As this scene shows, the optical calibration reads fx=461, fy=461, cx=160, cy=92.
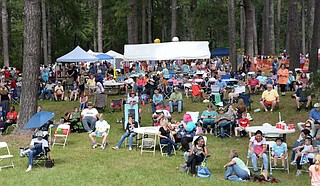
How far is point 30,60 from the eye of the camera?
1392 cm

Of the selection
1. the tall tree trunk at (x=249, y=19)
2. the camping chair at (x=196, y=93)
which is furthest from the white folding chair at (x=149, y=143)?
the tall tree trunk at (x=249, y=19)

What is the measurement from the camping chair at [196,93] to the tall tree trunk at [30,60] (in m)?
6.64

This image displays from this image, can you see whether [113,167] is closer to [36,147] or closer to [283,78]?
[36,147]

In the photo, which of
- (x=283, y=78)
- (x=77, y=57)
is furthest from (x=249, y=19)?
(x=77, y=57)

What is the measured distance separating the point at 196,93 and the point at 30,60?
6961 mm

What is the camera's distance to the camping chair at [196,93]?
18.2 metres

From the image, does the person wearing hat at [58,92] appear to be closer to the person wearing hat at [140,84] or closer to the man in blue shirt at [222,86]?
the person wearing hat at [140,84]

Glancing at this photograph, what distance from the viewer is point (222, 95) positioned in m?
17.4

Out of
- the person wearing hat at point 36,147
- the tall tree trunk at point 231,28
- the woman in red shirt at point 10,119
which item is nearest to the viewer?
the person wearing hat at point 36,147

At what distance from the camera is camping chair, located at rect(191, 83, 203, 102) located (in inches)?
718

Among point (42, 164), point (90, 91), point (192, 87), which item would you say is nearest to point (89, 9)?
point (90, 91)

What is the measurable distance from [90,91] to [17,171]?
11.1 metres

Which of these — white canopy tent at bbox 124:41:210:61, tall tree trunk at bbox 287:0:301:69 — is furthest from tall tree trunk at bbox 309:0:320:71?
white canopy tent at bbox 124:41:210:61

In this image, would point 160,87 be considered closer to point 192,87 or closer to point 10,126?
point 192,87
